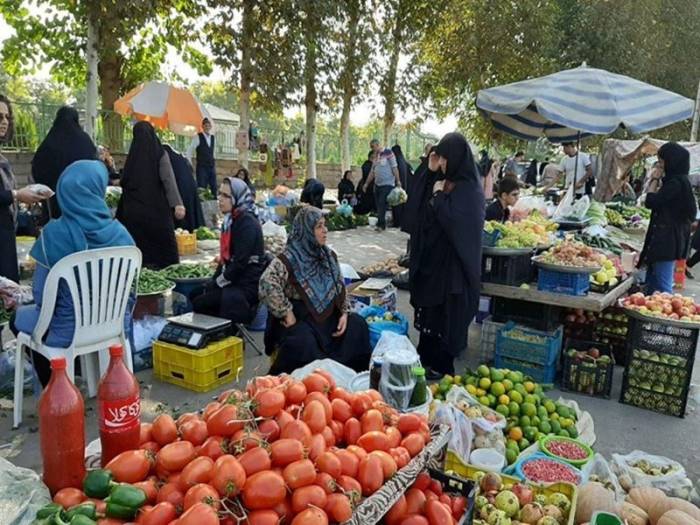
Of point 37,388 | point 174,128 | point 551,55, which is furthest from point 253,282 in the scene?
point 551,55

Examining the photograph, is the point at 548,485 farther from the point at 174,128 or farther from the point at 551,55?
the point at 551,55

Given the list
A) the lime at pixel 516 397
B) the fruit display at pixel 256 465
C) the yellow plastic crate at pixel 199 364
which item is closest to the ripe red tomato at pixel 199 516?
the fruit display at pixel 256 465

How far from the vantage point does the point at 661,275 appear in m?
5.92

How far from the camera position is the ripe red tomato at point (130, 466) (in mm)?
1623

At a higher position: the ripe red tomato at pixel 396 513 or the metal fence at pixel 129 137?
the metal fence at pixel 129 137

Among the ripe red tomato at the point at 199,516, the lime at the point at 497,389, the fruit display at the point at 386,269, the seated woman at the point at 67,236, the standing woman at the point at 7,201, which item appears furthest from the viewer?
the fruit display at the point at 386,269

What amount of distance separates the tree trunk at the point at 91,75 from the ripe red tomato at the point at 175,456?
9.96 metres

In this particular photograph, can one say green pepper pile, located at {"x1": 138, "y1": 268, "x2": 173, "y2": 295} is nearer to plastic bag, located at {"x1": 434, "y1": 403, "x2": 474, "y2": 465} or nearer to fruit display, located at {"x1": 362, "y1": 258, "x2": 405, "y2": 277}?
fruit display, located at {"x1": 362, "y1": 258, "x2": 405, "y2": 277}

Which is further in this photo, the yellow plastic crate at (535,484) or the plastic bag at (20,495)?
the yellow plastic crate at (535,484)

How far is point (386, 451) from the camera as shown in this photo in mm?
1914

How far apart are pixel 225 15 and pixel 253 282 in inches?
352

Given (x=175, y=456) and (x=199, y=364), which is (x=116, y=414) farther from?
(x=199, y=364)

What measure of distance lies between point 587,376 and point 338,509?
11.6 ft

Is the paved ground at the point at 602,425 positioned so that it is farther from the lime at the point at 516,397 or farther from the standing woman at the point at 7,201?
the standing woman at the point at 7,201
